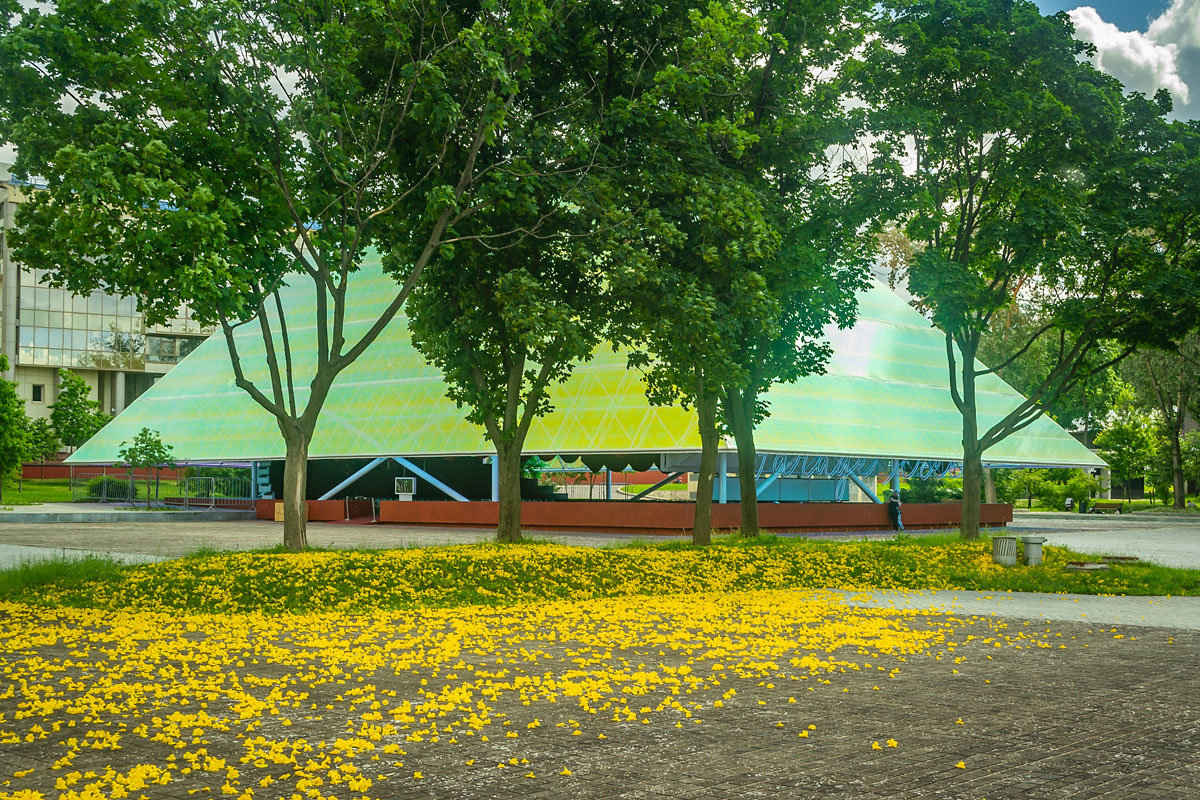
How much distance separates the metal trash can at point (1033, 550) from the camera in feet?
73.2

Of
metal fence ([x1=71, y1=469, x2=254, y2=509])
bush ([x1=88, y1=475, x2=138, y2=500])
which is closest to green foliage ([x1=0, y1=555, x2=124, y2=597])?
metal fence ([x1=71, y1=469, x2=254, y2=509])

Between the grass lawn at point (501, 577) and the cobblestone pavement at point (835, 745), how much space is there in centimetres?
533

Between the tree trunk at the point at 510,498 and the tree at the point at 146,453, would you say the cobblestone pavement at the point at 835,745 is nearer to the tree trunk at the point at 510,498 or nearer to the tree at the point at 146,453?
the tree trunk at the point at 510,498

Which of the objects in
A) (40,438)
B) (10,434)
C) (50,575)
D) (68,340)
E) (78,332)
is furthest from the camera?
(78,332)

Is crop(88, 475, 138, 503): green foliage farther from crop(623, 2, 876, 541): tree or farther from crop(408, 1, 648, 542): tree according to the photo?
crop(623, 2, 876, 541): tree

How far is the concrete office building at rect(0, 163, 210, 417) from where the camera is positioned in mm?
107000

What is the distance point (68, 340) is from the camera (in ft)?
362

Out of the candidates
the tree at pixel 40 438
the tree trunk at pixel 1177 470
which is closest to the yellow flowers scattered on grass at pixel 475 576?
the tree trunk at pixel 1177 470

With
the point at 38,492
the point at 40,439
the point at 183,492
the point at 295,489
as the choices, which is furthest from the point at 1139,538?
the point at 40,439

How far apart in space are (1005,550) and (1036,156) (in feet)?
30.4

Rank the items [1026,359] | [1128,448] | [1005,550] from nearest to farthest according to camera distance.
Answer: [1005,550], [1026,359], [1128,448]

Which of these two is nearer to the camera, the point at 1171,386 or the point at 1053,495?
the point at 1171,386

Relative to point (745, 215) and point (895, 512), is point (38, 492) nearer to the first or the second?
point (895, 512)

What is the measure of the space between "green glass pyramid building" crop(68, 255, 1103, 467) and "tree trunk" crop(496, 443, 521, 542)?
1607 centimetres
